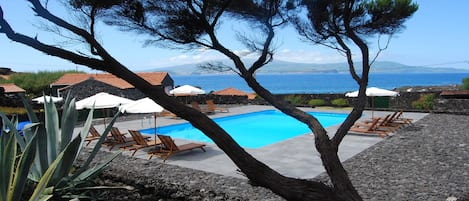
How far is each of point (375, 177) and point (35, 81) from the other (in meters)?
35.9

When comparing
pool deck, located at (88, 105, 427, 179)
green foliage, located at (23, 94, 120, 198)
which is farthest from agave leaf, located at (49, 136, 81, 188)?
pool deck, located at (88, 105, 427, 179)

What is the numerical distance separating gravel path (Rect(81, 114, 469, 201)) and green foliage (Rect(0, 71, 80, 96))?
93.1 ft

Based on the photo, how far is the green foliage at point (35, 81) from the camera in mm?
33906

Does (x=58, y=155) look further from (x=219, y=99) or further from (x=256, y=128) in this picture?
(x=219, y=99)

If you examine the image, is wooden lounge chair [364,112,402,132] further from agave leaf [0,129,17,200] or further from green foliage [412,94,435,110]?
agave leaf [0,129,17,200]

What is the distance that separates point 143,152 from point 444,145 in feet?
27.1

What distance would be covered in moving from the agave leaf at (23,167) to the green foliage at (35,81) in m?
32.6

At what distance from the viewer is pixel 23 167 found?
330 cm

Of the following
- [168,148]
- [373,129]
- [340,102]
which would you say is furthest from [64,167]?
[340,102]

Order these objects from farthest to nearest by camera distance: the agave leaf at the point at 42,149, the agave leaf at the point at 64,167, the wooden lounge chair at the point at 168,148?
the wooden lounge chair at the point at 168,148
the agave leaf at the point at 42,149
the agave leaf at the point at 64,167

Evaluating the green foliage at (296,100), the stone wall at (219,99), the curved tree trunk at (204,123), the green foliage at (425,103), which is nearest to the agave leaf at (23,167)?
the curved tree trunk at (204,123)

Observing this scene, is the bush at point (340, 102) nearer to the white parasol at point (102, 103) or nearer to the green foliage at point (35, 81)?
the white parasol at point (102, 103)

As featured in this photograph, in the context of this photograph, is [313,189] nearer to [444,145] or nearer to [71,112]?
[71,112]

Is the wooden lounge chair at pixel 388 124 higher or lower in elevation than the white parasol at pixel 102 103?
lower
